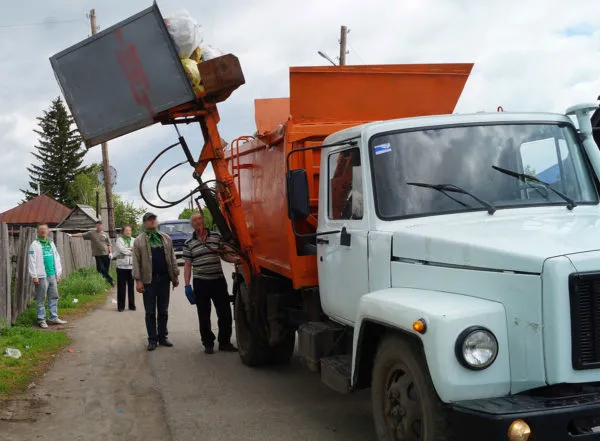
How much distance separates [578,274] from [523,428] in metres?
0.81

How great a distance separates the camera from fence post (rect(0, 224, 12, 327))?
980cm

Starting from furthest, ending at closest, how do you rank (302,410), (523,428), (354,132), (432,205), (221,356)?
(221,356), (302,410), (354,132), (432,205), (523,428)

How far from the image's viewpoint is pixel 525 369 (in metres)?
3.38

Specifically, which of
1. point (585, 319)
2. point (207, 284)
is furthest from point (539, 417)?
point (207, 284)

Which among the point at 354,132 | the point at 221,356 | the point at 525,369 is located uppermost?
the point at 354,132

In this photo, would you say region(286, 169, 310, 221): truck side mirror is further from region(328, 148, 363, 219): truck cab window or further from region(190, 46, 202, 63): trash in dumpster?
region(190, 46, 202, 63): trash in dumpster

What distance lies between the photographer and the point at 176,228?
26.9 metres

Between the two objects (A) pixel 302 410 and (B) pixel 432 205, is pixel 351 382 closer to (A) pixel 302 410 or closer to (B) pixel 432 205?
(B) pixel 432 205

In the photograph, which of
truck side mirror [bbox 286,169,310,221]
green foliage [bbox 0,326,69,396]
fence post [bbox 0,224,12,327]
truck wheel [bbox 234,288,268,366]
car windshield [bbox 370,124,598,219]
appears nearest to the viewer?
car windshield [bbox 370,124,598,219]

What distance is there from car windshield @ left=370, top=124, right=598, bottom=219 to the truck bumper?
4.83 feet

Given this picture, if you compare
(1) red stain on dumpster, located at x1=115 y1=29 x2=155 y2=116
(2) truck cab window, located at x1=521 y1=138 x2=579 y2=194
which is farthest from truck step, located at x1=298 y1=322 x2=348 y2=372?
(1) red stain on dumpster, located at x1=115 y1=29 x2=155 y2=116

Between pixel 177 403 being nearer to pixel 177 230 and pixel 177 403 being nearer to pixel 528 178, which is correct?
pixel 528 178

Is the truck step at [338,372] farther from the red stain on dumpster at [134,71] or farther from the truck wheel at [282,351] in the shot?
the red stain on dumpster at [134,71]

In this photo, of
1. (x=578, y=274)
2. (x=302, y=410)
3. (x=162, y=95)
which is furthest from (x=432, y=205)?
(x=162, y=95)
